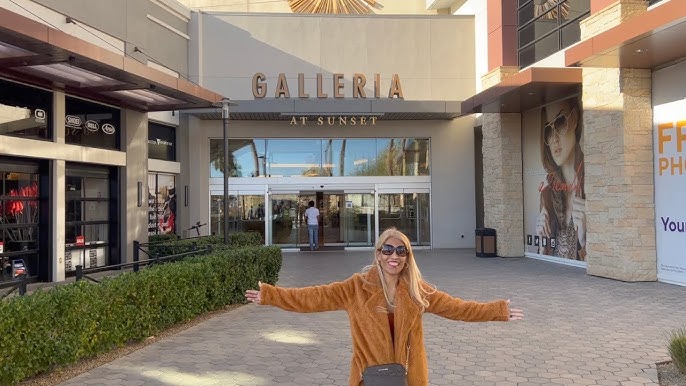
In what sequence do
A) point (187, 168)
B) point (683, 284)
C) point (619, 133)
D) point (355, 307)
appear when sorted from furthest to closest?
point (187, 168) → point (619, 133) → point (683, 284) → point (355, 307)

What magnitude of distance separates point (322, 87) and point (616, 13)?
10.2 m

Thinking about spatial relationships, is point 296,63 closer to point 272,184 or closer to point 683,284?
point 272,184

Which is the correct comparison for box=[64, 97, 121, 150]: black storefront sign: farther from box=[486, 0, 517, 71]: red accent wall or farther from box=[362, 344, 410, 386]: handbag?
box=[362, 344, 410, 386]: handbag

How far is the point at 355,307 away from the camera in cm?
305

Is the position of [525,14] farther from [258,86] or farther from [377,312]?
[377,312]

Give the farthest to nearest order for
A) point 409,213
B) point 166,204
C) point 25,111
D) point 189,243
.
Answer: point 409,213 → point 166,204 → point 189,243 → point 25,111

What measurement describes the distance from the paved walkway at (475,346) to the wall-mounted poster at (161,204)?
961 cm

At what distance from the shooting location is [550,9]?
15.3 m

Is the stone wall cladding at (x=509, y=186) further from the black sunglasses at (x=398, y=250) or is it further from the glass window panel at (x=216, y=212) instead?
the black sunglasses at (x=398, y=250)

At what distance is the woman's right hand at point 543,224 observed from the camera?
15891 millimetres

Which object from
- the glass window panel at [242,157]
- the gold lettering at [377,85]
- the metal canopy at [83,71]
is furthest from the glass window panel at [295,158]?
the metal canopy at [83,71]

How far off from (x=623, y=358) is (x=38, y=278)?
11148 mm

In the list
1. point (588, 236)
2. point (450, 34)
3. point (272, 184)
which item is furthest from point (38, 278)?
point (450, 34)

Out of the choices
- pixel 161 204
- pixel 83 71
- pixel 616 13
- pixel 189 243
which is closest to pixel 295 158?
pixel 161 204
